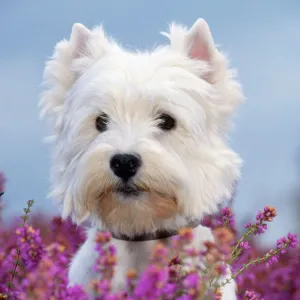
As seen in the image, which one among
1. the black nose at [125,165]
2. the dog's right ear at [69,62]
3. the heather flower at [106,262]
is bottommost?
the heather flower at [106,262]

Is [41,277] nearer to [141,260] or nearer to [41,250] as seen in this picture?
[41,250]

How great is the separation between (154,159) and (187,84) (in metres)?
0.74

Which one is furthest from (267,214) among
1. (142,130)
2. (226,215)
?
(142,130)

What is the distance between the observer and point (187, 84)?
4.48 m

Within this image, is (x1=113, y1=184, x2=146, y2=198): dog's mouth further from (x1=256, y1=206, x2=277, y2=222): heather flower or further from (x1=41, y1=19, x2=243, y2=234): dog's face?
(x1=256, y1=206, x2=277, y2=222): heather flower

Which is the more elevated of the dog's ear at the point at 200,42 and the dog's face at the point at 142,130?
the dog's ear at the point at 200,42

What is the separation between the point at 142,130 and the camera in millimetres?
4246

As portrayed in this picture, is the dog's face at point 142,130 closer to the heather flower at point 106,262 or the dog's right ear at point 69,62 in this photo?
the dog's right ear at point 69,62

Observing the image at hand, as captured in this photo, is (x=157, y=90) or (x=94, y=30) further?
(x=94, y=30)

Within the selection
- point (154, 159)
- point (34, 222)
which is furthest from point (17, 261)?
point (34, 222)

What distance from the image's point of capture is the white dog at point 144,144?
4.09 meters

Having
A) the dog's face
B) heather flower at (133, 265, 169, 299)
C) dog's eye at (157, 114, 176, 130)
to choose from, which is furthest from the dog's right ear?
heather flower at (133, 265, 169, 299)

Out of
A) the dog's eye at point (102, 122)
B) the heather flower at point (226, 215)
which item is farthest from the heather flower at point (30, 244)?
the heather flower at point (226, 215)

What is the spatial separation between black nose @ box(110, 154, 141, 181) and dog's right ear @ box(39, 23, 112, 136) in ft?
3.45
